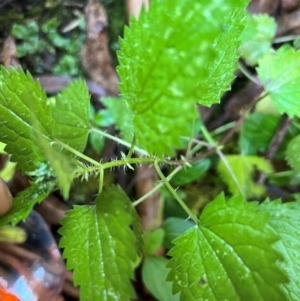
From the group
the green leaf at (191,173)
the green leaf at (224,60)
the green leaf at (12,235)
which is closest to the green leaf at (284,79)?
the green leaf at (224,60)

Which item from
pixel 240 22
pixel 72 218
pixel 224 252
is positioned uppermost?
pixel 240 22

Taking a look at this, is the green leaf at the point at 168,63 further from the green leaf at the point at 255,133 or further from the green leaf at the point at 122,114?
the green leaf at the point at 255,133

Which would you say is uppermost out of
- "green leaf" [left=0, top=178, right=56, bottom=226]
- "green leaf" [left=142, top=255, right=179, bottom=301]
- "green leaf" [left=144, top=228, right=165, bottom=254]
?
"green leaf" [left=0, top=178, right=56, bottom=226]

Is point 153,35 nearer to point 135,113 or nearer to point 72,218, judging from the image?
point 135,113

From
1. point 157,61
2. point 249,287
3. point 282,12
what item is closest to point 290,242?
point 249,287

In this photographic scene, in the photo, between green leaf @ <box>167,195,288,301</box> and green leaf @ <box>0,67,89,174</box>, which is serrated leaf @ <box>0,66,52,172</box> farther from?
green leaf @ <box>167,195,288,301</box>

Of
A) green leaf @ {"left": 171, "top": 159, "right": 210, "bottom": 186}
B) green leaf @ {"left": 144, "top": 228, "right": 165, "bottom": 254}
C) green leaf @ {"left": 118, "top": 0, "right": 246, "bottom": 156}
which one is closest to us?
green leaf @ {"left": 118, "top": 0, "right": 246, "bottom": 156}

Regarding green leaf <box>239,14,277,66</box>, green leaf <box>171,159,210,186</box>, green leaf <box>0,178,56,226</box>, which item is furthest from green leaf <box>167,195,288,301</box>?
green leaf <box>239,14,277,66</box>
